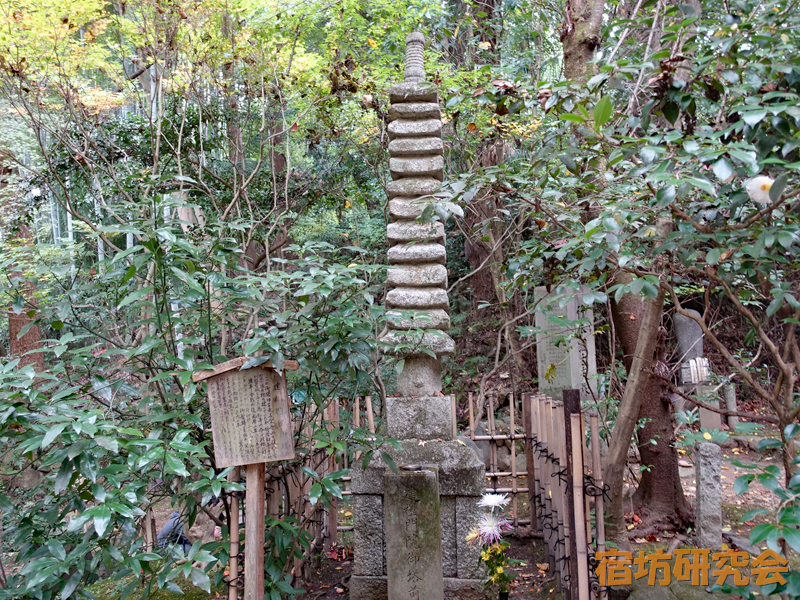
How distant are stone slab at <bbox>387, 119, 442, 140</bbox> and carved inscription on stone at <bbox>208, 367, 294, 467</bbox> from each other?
1.87m

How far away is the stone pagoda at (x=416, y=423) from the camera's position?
2945 millimetres

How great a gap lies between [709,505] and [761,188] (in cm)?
281

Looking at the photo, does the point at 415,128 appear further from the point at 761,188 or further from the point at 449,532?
the point at 449,532

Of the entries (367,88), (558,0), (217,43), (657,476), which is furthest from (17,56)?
(657,476)

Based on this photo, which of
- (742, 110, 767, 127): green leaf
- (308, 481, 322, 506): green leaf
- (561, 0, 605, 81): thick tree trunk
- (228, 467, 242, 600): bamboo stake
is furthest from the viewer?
(561, 0, 605, 81): thick tree trunk

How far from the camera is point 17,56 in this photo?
172 inches

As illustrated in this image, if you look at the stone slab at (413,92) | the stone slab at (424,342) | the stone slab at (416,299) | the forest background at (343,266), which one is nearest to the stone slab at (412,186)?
the forest background at (343,266)

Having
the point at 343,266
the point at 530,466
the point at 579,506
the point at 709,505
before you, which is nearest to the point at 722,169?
the point at 343,266

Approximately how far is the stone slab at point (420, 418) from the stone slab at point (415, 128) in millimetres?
1691

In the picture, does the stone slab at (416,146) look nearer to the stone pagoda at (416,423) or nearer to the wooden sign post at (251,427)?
the stone pagoda at (416,423)

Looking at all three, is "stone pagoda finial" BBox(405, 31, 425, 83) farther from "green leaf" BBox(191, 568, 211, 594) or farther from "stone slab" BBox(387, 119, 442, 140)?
"green leaf" BBox(191, 568, 211, 594)

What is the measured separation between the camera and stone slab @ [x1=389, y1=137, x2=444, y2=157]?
11.7ft

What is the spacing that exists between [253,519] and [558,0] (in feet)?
20.6

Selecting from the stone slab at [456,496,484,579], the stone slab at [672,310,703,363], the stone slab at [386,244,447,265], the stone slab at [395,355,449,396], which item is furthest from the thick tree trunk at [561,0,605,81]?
the stone slab at [672,310,703,363]
